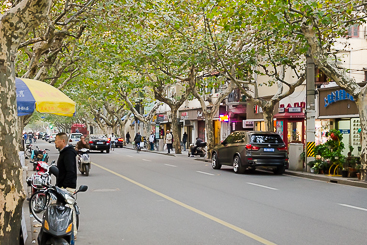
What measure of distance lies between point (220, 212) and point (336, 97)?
54.5 feet

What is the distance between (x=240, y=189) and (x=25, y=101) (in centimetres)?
671

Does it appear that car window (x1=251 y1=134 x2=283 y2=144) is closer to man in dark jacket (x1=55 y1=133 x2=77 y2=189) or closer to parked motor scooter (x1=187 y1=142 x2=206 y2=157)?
man in dark jacket (x1=55 y1=133 x2=77 y2=189)

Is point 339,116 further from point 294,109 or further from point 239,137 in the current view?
point 239,137

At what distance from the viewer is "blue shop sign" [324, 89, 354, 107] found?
23.6m

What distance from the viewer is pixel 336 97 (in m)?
24.6

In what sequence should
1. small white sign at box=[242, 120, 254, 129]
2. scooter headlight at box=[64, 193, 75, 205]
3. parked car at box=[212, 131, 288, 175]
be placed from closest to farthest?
1. scooter headlight at box=[64, 193, 75, 205]
2. parked car at box=[212, 131, 288, 175]
3. small white sign at box=[242, 120, 254, 129]

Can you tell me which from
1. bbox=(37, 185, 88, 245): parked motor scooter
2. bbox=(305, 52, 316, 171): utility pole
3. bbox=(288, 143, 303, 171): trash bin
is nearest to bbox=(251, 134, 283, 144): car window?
bbox=(305, 52, 316, 171): utility pole

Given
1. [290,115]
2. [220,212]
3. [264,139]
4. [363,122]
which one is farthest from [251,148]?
[290,115]

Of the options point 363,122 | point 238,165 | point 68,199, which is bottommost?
point 238,165

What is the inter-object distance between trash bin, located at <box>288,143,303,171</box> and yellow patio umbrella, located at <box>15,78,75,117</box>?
40.2 feet

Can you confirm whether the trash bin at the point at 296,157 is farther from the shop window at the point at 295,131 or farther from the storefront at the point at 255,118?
the storefront at the point at 255,118

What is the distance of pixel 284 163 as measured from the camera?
62.7 feet

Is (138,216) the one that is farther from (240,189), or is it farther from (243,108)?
(243,108)

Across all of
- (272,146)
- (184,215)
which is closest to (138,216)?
(184,215)
